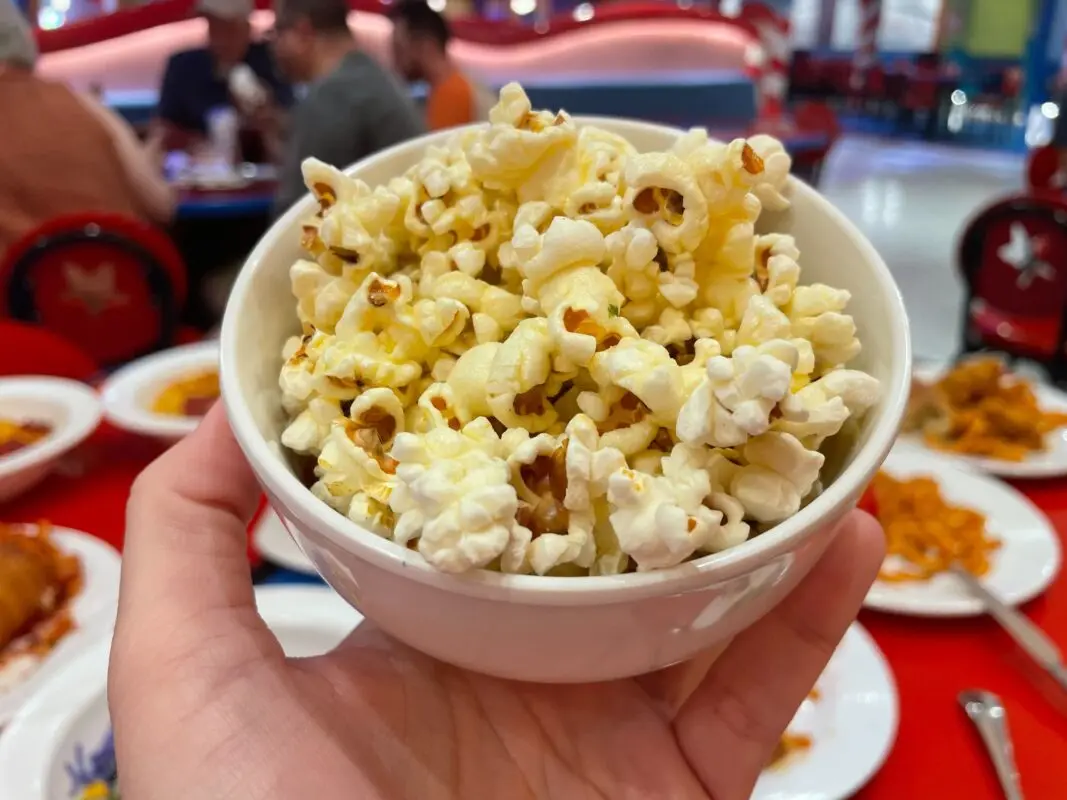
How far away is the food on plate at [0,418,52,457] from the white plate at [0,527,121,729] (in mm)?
257

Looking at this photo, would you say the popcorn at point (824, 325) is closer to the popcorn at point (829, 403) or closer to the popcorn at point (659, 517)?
the popcorn at point (829, 403)

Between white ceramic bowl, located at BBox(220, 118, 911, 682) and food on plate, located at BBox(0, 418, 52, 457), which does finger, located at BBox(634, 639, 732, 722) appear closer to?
white ceramic bowl, located at BBox(220, 118, 911, 682)

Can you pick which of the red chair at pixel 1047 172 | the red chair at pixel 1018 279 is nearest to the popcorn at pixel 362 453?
the red chair at pixel 1018 279

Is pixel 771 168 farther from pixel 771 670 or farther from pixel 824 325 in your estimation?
pixel 771 670

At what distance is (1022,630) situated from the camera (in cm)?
97

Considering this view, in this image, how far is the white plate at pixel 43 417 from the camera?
124 cm

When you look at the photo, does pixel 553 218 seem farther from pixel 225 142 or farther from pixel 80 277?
pixel 225 142

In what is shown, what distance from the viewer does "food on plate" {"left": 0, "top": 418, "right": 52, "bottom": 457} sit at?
4.47 ft

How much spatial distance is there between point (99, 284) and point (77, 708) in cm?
151

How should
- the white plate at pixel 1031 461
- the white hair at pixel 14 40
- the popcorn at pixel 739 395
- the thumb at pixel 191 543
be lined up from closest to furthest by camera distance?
the popcorn at pixel 739 395 < the thumb at pixel 191 543 < the white plate at pixel 1031 461 < the white hair at pixel 14 40

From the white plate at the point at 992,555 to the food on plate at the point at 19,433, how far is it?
1229 mm

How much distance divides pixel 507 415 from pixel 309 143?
2.21 meters

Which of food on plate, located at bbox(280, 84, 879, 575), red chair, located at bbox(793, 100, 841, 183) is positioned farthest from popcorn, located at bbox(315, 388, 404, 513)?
red chair, located at bbox(793, 100, 841, 183)

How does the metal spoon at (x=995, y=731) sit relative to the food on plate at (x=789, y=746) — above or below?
above
